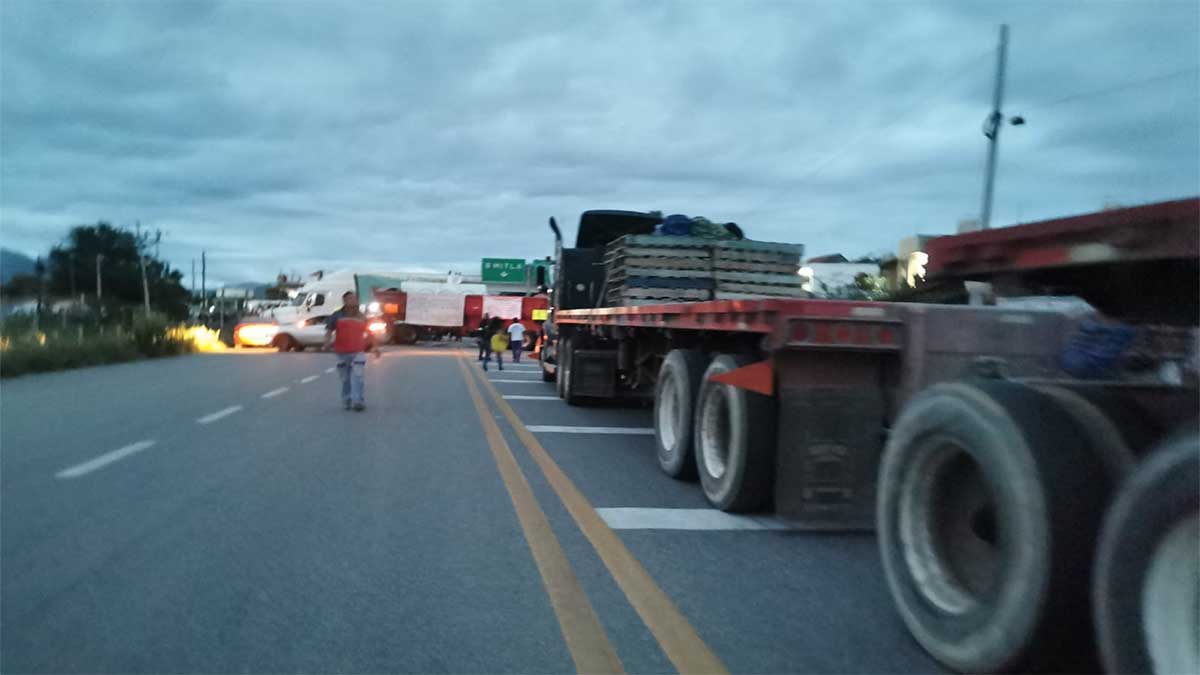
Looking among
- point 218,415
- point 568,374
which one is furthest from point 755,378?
point 568,374

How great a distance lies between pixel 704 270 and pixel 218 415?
22.1 ft

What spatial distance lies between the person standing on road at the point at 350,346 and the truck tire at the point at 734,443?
788 cm

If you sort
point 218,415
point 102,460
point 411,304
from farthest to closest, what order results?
point 411,304 < point 218,415 < point 102,460

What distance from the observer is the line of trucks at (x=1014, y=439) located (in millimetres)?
3350

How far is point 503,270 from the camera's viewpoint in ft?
198

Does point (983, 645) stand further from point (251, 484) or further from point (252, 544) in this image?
point (251, 484)

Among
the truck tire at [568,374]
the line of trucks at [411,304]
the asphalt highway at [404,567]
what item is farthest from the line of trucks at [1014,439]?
the line of trucks at [411,304]

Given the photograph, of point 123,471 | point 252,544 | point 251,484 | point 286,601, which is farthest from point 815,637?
point 123,471

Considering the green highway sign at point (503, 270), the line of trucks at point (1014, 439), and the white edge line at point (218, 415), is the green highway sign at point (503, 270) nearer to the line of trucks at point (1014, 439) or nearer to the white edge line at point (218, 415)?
the white edge line at point (218, 415)

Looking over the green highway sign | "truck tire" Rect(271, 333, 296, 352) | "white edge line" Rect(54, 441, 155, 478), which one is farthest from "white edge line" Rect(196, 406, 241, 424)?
the green highway sign

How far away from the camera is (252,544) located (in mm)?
6309

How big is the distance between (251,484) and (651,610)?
4577 millimetres

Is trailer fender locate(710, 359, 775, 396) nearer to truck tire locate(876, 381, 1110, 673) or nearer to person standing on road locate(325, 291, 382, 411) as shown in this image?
truck tire locate(876, 381, 1110, 673)

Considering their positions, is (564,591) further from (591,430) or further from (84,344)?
(84,344)
